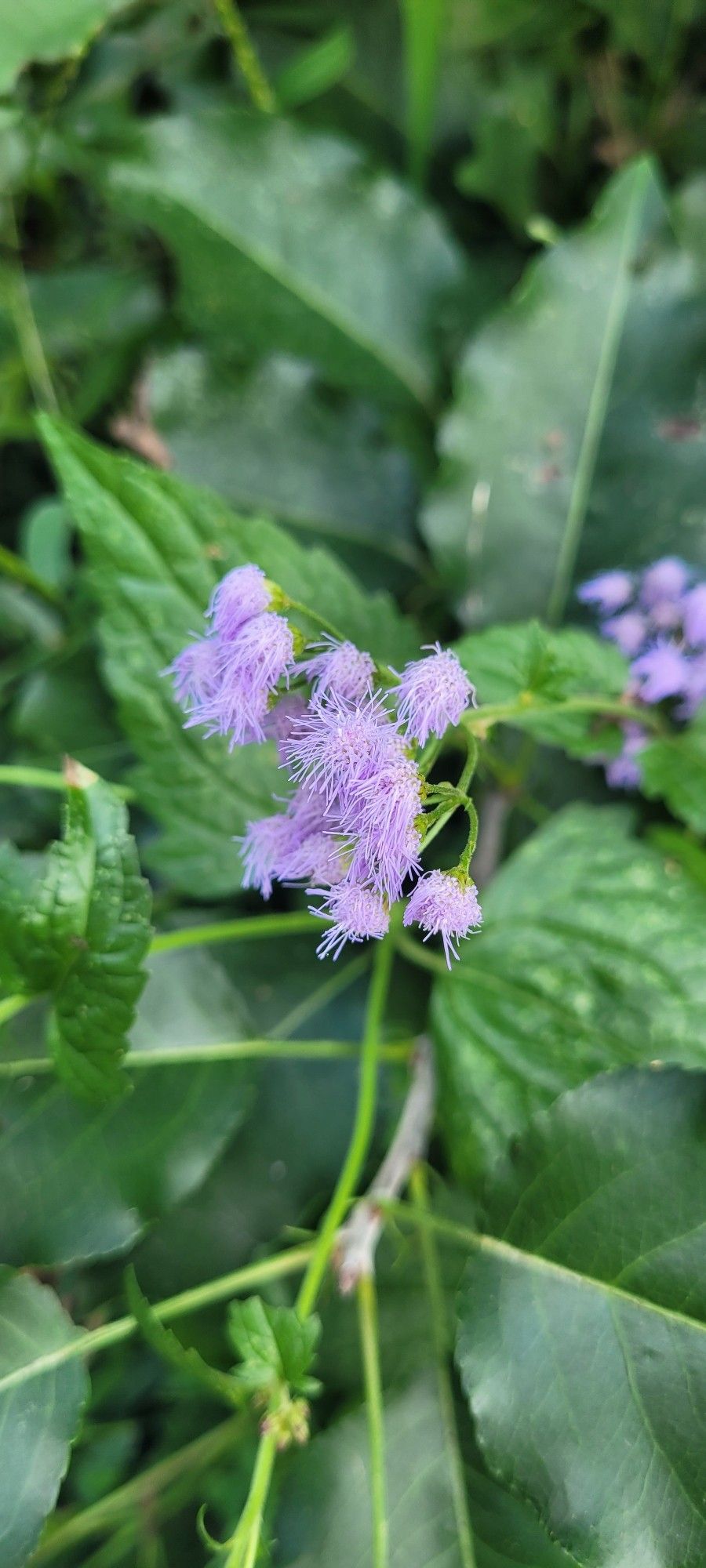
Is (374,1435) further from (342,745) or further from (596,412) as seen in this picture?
(596,412)

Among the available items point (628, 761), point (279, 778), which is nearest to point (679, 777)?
point (628, 761)

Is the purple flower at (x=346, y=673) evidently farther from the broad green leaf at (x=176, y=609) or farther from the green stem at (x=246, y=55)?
the green stem at (x=246, y=55)

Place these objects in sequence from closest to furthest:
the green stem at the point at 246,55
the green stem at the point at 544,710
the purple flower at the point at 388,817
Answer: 1. the purple flower at the point at 388,817
2. the green stem at the point at 544,710
3. the green stem at the point at 246,55

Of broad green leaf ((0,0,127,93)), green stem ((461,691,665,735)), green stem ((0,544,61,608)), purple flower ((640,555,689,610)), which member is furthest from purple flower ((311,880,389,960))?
broad green leaf ((0,0,127,93))

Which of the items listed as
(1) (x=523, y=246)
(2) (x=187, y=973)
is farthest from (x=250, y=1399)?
(1) (x=523, y=246)

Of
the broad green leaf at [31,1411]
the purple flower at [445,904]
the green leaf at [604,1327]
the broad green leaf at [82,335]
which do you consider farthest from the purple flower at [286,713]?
the broad green leaf at [82,335]

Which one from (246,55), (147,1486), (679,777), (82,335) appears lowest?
(147,1486)

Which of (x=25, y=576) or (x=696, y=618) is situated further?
(x=25, y=576)

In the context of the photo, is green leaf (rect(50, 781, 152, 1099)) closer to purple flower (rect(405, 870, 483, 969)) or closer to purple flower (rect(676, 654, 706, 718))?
purple flower (rect(405, 870, 483, 969))
